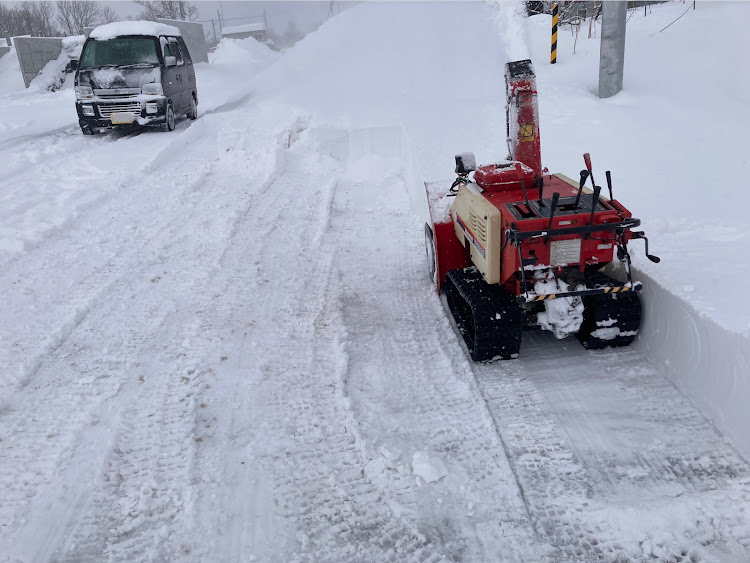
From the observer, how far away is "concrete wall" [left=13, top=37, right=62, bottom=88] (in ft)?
71.4

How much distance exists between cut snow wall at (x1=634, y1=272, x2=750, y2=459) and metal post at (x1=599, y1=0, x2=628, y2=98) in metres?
6.03

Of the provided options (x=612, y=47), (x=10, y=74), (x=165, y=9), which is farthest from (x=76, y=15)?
(x=612, y=47)

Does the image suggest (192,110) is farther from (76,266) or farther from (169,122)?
(76,266)

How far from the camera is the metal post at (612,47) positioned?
891cm

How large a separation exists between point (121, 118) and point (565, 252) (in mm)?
10300

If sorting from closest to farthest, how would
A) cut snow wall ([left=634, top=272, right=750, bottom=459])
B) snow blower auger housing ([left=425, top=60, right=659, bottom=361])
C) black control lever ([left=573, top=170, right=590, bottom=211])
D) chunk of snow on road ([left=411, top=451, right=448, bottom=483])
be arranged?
chunk of snow on road ([left=411, top=451, right=448, bottom=483])
cut snow wall ([left=634, top=272, right=750, bottom=459])
black control lever ([left=573, top=170, right=590, bottom=211])
snow blower auger housing ([left=425, top=60, right=659, bottom=361])

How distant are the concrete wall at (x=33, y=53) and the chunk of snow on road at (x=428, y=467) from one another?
2403cm

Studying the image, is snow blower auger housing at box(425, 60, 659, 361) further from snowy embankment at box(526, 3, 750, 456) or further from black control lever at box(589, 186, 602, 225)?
snowy embankment at box(526, 3, 750, 456)

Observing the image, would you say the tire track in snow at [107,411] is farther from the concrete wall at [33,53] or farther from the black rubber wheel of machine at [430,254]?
the concrete wall at [33,53]

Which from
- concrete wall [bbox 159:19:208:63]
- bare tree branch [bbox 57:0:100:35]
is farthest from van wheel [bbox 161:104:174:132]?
bare tree branch [bbox 57:0:100:35]

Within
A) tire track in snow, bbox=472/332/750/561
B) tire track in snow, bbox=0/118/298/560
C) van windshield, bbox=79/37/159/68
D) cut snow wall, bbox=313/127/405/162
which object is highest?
van windshield, bbox=79/37/159/68

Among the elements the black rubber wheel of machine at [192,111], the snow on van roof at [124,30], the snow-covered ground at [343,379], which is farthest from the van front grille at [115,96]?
the snow-covered ground at [343,379]

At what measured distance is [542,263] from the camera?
4.08 meters

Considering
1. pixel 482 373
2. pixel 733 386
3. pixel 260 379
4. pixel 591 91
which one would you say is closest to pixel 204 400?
pixel 260 379
